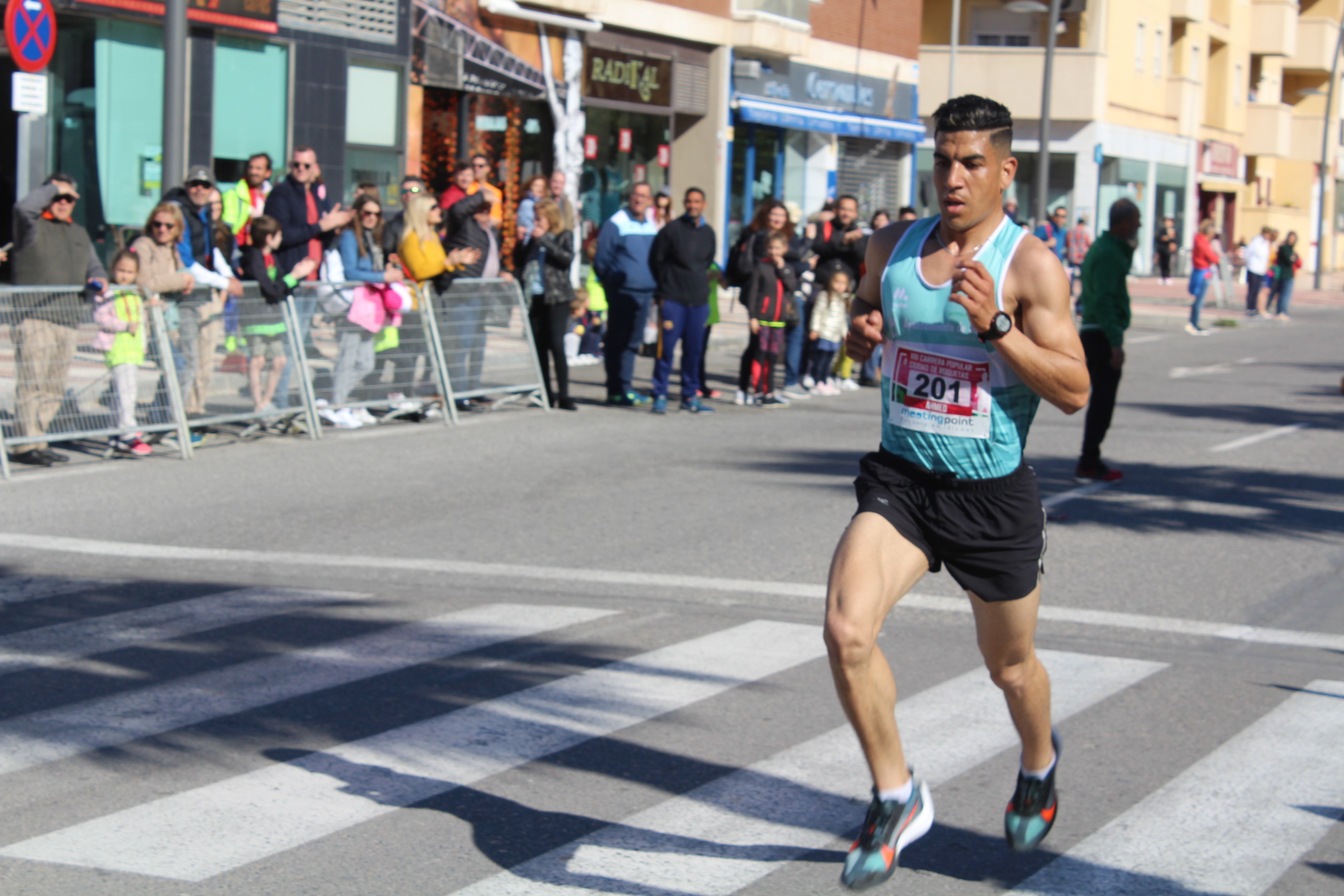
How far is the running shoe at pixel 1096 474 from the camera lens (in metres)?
11.2

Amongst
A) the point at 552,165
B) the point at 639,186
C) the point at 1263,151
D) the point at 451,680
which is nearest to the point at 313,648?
the point at 451,680

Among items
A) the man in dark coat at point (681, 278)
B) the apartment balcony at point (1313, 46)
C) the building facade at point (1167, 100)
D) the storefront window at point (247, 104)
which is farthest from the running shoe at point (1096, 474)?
the apartment balcony at point (1313, 46)

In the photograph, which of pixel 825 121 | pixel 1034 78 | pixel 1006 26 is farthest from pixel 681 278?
pixel 1006 26

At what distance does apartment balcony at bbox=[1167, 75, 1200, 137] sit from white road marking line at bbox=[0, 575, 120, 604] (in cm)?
4897

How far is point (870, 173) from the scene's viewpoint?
35656 millimetres

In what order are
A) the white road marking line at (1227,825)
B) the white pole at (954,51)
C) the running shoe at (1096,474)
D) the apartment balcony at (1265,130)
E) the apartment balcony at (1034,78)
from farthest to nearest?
the apartment balcony at (1265,130)
the apartment balcony at (1034,78)
the white pole at (954,51)
the running shoe at (1096,474)
the white road marking line at (1227,825)

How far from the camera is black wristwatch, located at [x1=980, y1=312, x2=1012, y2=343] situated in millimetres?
3910

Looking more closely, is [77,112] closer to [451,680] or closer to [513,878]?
[451,680]

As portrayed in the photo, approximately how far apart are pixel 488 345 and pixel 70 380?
4.24 meters

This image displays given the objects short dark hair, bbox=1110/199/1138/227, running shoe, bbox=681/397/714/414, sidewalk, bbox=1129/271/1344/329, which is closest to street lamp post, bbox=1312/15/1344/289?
sidewalk, bbox=1129/271/1344/329

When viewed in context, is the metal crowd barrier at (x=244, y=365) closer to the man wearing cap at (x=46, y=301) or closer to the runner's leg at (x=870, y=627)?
the man wearing cap at (x=46, y=301)

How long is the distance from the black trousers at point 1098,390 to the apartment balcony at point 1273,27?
53527 millimetres

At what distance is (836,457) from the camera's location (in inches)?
483

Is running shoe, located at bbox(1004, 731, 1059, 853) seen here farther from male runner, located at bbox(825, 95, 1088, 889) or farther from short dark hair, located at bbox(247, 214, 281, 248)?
short dark hair, located at bbox(247, 214, 281, 248)
